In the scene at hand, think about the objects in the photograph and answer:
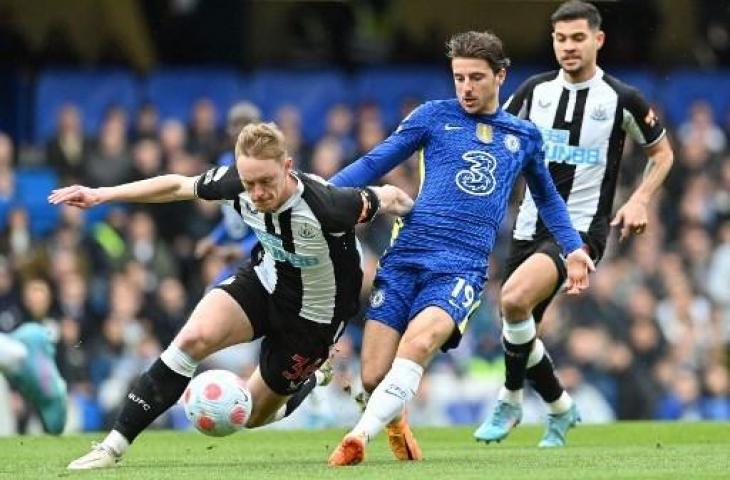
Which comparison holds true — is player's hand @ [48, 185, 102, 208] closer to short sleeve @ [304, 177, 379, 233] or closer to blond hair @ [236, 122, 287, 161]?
blond hair @ [236, 122, 287, 161]

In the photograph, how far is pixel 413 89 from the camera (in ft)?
66.1

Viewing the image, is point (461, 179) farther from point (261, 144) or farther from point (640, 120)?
point (640, 120)

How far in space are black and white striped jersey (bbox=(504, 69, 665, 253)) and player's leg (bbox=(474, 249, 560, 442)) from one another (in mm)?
395

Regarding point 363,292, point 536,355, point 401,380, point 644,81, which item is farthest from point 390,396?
point 644,81

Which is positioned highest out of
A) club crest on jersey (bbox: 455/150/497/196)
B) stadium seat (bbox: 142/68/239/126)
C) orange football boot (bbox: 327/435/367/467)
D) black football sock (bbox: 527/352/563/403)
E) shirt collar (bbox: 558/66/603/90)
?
club crest on jersey (bbox: 455/150/497/196)

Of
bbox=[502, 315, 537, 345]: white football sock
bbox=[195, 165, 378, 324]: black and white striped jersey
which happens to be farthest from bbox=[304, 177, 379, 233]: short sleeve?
bbox=[502, 315, 537, 345]: white football sock

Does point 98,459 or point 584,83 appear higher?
point 584,83

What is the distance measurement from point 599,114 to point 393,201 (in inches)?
101

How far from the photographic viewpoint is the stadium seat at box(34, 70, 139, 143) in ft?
64.7

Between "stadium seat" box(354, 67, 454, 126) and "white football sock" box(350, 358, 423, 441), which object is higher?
"white football sock" box(350, 358, 423, 441)

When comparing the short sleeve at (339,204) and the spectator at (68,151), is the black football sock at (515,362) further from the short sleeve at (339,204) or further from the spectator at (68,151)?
the spectator at (68,151)

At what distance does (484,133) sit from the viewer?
10266 millimetres

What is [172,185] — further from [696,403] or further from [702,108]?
[702,108]

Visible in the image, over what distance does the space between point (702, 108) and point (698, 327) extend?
2.66 m
